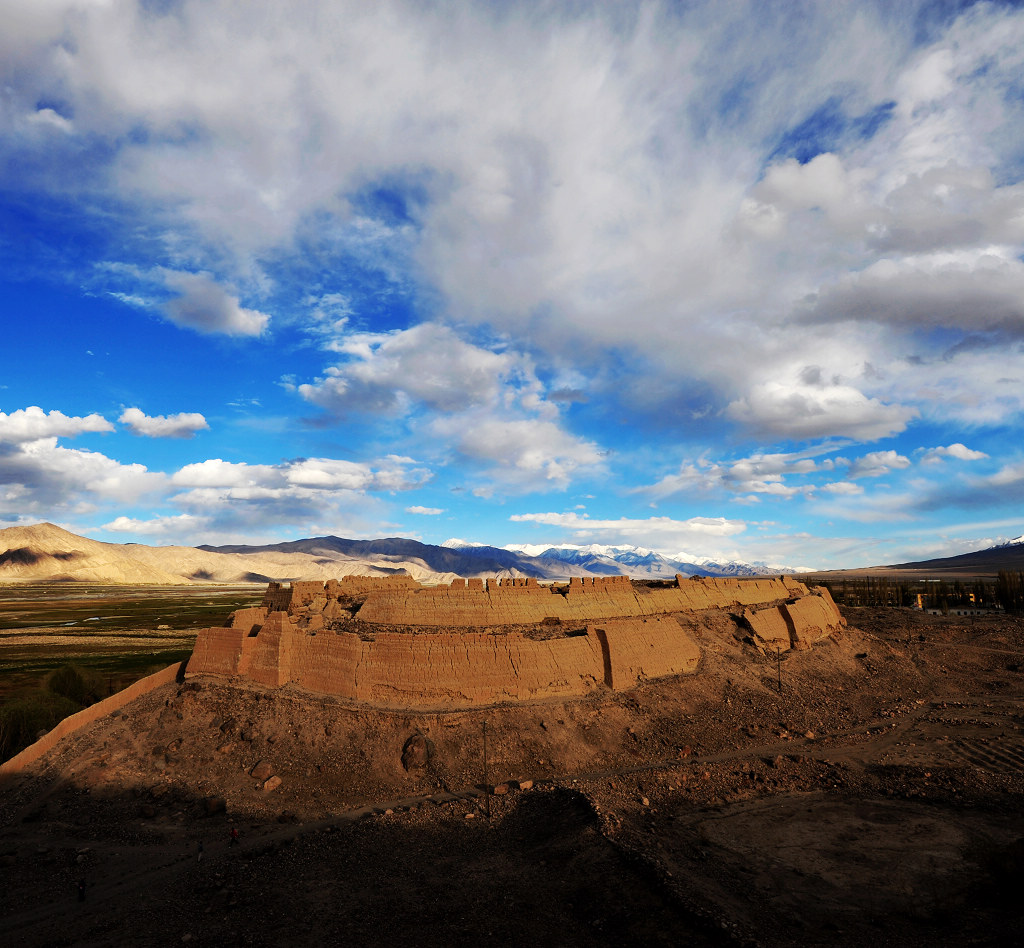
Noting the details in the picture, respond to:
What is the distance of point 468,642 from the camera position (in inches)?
911

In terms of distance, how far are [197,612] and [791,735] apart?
88986mm

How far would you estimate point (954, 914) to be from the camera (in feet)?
43.9

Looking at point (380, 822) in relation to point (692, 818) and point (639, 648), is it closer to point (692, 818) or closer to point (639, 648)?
point (692, 818)

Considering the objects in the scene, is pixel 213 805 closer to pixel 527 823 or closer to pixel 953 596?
pixel 527 823

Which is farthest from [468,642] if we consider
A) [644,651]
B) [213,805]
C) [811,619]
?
[811,619]

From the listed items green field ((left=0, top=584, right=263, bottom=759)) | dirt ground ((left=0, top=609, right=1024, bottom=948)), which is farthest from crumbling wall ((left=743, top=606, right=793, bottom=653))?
green field ((left=0, top=584, right=263, bottom=759))

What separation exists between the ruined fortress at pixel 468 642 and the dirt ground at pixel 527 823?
3.07 ft

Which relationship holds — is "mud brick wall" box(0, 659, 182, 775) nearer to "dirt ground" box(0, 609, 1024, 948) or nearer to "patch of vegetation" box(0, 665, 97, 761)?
"dirt ground" box(0, 609, 1024, 948)

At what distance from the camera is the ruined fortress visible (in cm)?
2278

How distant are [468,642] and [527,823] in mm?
6855

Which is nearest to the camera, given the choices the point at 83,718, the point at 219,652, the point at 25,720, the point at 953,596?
the point at 83,718

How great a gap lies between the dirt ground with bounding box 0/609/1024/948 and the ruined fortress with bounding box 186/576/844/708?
0.94 m

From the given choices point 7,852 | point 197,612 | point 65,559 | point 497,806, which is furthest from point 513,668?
point 65,559

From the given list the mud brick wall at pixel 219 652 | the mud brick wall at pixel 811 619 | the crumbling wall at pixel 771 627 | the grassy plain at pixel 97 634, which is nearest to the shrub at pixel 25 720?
the mud brick wall at pixel 219 652
